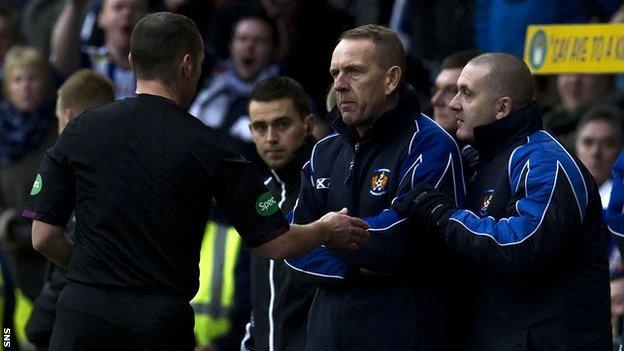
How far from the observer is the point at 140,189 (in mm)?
6176

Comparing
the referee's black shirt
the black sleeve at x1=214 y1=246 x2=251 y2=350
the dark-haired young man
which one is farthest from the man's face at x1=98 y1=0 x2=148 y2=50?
the referee's black shirt

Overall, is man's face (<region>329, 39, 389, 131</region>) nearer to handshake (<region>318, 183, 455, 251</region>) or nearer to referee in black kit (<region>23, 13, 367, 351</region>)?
handshake (<region>318, 183, 455, 251</region>)

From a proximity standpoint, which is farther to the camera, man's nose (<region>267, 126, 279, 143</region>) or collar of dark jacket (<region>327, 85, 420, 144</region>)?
man's nose (<region>267, 126, 279, 143</region>)

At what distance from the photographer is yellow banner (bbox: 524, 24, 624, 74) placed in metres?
8.02

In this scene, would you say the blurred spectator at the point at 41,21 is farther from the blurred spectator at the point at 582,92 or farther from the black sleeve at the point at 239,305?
the blurred spectator at the point at 582,92

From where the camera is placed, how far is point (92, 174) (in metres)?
6.21

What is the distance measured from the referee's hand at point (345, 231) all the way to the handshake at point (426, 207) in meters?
0.17

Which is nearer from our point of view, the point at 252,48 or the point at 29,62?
the point at 252,48

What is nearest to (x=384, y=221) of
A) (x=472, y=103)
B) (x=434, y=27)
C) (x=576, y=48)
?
(x=472, y=103)

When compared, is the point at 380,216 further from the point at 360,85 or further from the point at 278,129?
the point at 278,129

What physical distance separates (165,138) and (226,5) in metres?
6.22

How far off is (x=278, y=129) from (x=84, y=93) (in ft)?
3.68

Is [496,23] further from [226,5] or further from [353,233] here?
[353,233]

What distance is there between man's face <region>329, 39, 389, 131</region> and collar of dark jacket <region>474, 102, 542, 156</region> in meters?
0.50
